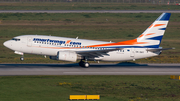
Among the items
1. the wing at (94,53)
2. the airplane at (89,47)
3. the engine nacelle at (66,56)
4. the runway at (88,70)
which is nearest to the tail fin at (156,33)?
the airplane at (89,47)

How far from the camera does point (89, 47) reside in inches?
1843

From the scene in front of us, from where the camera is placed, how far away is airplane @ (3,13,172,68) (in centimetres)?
4603

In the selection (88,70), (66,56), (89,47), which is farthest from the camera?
(89,47)

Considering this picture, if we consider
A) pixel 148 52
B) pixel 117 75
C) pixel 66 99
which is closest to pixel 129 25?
pixel 148 52

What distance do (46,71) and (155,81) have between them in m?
16.0

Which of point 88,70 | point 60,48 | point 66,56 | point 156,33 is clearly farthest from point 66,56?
point 156,33

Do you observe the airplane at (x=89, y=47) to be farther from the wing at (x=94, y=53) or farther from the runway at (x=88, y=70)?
the runway at (x=88, y=70)

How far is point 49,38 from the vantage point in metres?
46.8

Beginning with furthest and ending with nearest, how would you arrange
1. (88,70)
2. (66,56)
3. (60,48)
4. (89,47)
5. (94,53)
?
(89,47) < (60,48) < (94,53) < (88,70) < (66,56)

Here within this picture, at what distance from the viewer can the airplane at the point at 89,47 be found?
46031 mm

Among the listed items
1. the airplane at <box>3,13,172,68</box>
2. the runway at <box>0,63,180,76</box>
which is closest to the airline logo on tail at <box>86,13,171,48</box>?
the airplane at <box>3,13,172,68</box>

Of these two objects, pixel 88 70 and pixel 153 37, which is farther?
pixel 153 37

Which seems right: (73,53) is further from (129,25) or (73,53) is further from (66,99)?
(129,25)

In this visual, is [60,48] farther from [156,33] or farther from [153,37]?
[156,33]
